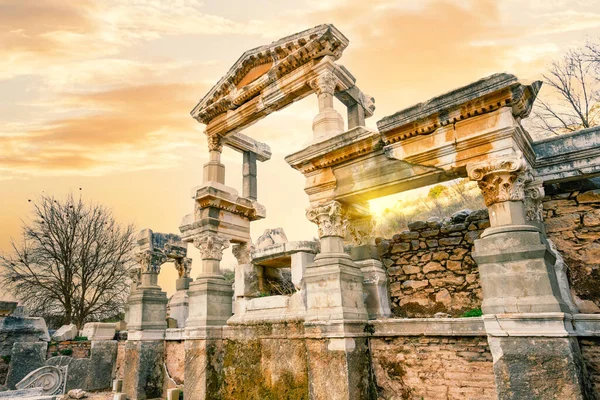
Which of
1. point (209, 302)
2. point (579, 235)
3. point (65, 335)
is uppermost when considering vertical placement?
point (579, 235)

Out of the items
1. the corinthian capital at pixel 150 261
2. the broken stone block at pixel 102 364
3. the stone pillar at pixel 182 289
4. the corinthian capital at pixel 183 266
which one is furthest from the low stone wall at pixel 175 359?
the broken stone block at pixel 102 364

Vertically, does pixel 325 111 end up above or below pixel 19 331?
above

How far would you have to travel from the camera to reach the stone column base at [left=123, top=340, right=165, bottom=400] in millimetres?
10148

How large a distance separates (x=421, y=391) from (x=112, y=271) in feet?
Answer: 70.2

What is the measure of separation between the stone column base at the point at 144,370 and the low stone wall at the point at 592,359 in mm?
9980

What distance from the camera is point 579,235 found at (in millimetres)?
5922

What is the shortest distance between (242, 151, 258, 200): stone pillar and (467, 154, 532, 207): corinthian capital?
24.6ft

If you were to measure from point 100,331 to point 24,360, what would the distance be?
207 centimetres

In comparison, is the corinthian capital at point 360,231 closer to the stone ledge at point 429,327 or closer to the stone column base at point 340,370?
the stone ledge at point 429,327

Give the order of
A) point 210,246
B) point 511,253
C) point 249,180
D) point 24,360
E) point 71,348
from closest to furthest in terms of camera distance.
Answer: point 511,253 → point 210,246 → point 24,360 → point 249,180 → point 71,348

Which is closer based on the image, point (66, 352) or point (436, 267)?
point (436, 267)

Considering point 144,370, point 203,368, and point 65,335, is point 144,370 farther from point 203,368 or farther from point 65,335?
point 65,335

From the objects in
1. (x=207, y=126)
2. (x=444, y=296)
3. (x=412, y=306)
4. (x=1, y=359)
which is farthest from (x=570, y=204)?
(x=1, y=359)

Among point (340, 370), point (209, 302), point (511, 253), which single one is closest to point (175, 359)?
point (209, 302)
